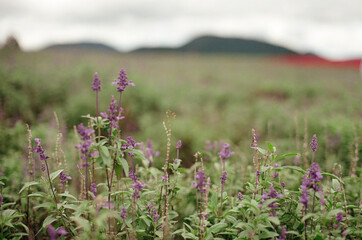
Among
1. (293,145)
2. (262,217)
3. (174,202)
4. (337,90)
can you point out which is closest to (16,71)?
Answer: (174,202)

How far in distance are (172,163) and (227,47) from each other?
71.6 metres

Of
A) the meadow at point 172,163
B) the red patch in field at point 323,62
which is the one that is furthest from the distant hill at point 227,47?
the meadow at point 172,163

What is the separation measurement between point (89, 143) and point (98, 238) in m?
0.63

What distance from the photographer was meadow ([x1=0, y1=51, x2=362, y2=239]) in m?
1.78

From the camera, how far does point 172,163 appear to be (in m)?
2.45

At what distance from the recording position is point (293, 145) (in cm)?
476

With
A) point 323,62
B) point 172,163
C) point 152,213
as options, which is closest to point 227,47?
point 323,62

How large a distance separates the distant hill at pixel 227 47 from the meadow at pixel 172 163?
58.2m

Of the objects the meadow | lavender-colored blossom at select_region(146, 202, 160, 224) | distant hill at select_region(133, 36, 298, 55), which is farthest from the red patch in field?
distant hill at select_region(133, 36, 298, 55)

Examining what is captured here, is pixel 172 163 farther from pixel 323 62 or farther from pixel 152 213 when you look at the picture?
pixel 323 62

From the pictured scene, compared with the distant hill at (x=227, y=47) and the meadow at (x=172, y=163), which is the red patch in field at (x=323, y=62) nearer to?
the meadow at (x=172, y=163)

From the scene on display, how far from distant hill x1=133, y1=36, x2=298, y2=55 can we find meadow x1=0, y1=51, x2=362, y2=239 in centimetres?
5824

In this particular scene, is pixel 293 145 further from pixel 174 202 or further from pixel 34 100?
pixel 34 100

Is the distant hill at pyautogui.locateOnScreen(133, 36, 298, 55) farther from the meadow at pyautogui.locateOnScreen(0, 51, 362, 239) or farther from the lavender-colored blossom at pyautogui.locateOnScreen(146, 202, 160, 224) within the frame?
the lavender-colored blossom at pyautogui.locateOnScreen(146, 202, 160, 224)
